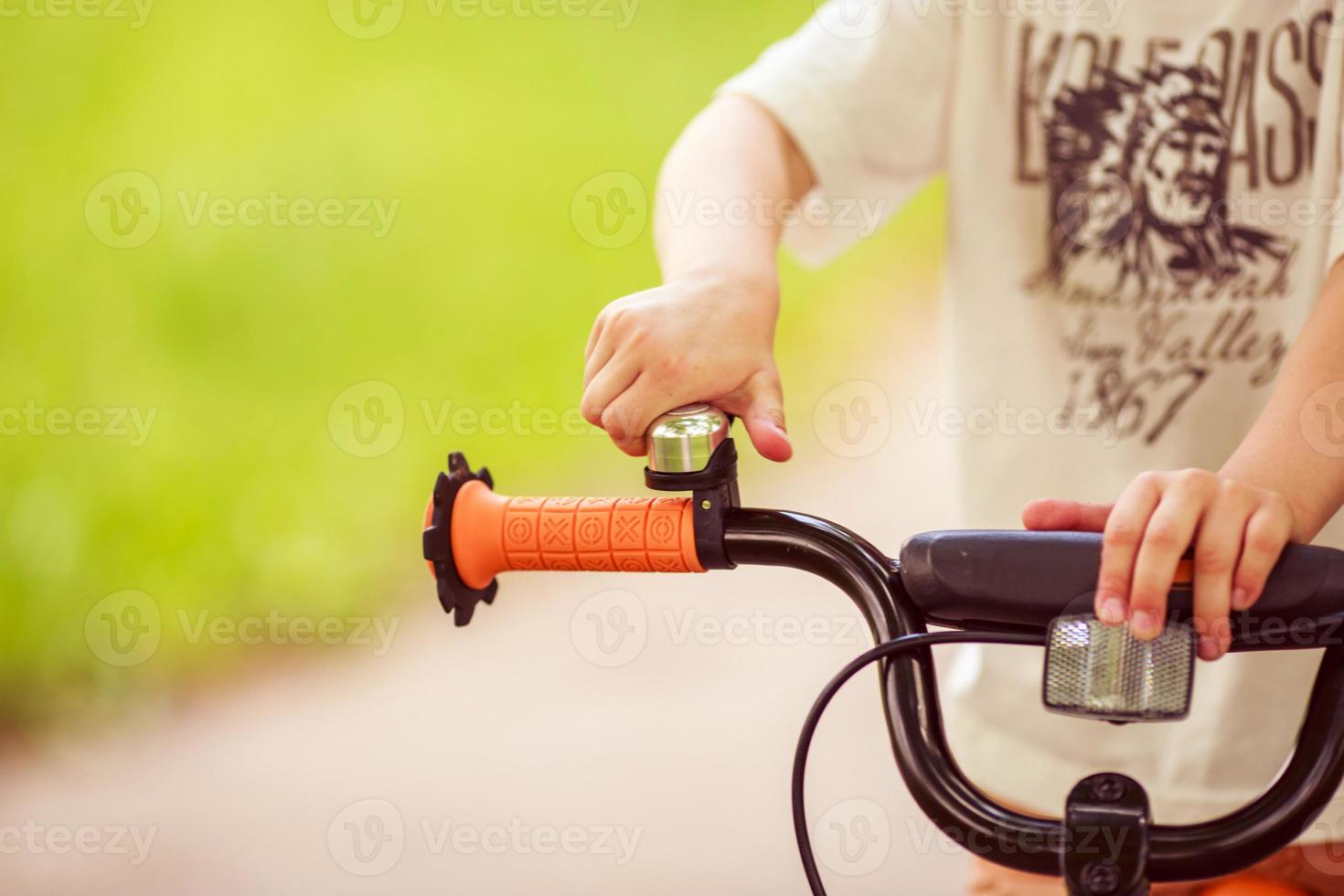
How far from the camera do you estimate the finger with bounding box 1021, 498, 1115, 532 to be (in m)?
0.53

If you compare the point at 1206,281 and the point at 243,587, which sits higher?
the point at 1206,281

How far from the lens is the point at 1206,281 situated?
89 cm

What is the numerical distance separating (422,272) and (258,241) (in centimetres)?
27

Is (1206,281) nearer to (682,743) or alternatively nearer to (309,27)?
(682,743)

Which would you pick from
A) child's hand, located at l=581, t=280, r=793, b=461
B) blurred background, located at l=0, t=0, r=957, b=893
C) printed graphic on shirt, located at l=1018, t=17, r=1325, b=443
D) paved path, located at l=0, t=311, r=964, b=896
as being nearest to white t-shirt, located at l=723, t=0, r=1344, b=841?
printed graphic on shirt, located at l=1018, t=17, r=1325, b=443

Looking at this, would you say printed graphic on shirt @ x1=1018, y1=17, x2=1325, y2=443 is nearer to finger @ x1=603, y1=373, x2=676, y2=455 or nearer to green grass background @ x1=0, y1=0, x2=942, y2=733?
finger @ x1=603, y1=373, x2=676, y2=455

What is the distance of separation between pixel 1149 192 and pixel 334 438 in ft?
4.82

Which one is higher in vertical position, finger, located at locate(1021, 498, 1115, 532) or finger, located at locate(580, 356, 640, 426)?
finger, located at locate(580, 356, 640, 426)

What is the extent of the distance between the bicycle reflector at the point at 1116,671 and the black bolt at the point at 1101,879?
0.06m

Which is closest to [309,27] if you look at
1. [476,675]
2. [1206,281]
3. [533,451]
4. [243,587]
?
[533,451]

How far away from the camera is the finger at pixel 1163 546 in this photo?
459 mm

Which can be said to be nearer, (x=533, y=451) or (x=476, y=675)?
(x=476, y=675)

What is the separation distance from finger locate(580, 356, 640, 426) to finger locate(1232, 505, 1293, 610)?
0.99 ft

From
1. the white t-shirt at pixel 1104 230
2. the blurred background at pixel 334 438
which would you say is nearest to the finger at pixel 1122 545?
the white t-shirt at pixel 1104 230
